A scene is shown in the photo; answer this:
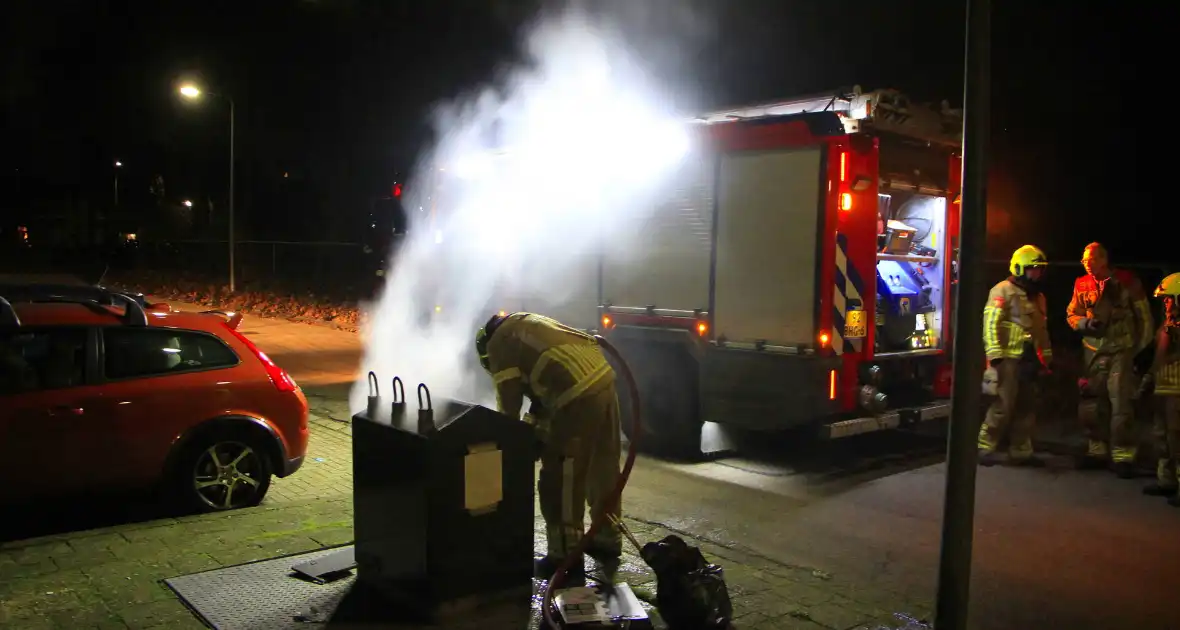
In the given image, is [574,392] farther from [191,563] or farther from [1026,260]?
[1026,260]

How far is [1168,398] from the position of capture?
698cm

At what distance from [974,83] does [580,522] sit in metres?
2.99

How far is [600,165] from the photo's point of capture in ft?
28.3

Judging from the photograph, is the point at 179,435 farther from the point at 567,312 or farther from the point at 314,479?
the point at 567,312

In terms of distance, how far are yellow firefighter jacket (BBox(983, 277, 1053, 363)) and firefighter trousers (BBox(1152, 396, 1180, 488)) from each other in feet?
3.69

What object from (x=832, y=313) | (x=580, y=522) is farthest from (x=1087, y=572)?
(x=580, y=522)

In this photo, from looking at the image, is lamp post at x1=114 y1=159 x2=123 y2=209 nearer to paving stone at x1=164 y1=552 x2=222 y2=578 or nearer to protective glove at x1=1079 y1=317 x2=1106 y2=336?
paving stone at x1=164 y1=552 x2=222 y2=578

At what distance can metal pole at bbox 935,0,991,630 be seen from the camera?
375 centimetres

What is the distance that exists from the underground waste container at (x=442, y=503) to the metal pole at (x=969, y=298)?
1.94 meters

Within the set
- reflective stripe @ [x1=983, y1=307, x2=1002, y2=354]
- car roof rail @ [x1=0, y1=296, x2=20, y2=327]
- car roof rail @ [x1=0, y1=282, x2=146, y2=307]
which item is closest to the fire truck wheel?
reflective stripe @ [x1=983, y1=307, x2=1002, y2=354]

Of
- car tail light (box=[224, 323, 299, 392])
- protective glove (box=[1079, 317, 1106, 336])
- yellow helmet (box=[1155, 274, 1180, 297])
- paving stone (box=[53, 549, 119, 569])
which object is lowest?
paving stone (box=[53, 549, 119, 569])

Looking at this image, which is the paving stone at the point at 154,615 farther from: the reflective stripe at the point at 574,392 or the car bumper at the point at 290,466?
the reflective stripe at the point at 574,392

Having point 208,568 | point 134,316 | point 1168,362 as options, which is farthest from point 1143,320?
point 134,316

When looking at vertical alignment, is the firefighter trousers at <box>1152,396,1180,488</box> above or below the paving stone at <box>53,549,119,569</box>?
above
